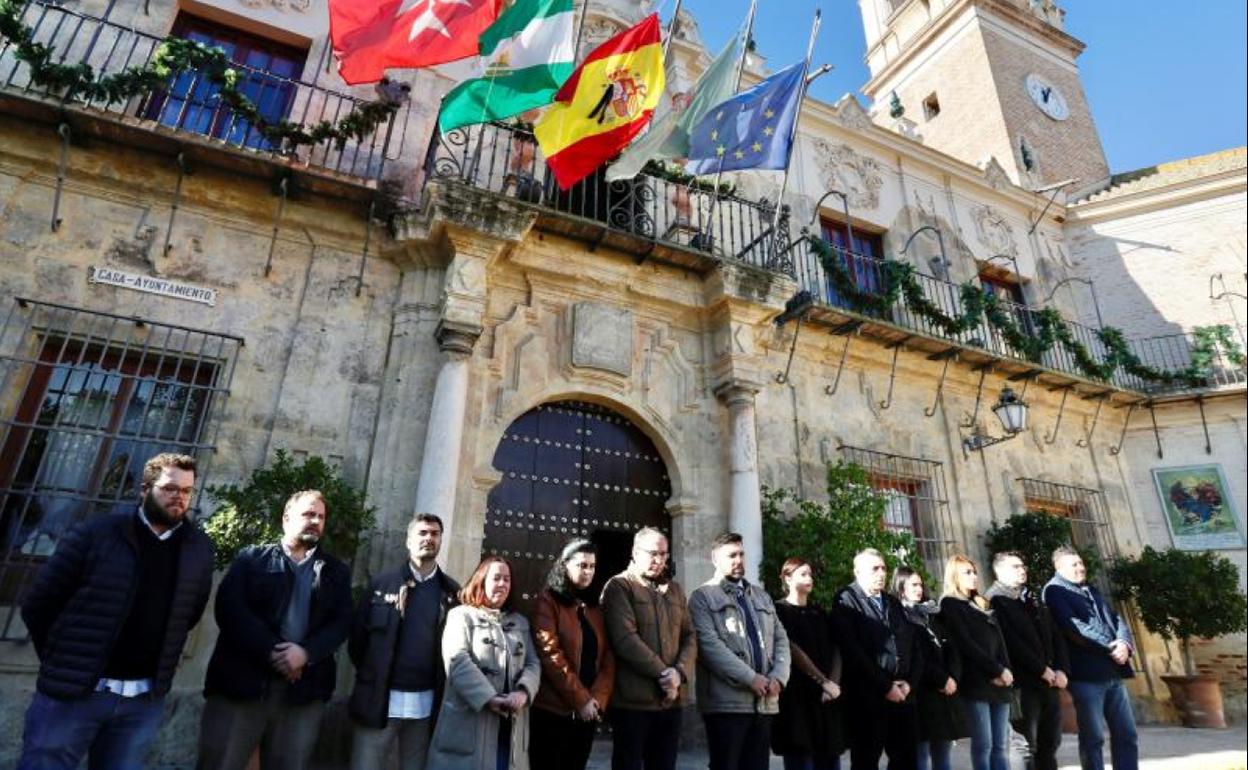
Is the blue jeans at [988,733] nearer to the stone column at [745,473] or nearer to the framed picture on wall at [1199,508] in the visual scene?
the stone column at [745,473]

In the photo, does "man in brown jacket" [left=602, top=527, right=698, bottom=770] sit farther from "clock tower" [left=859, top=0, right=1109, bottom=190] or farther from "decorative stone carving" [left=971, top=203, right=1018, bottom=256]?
"clock tower" [left=859, top=0, right=1109, bottom=190]

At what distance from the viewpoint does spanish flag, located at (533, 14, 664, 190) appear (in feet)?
22.0

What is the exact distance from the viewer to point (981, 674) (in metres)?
4.54

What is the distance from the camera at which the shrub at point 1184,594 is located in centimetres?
884

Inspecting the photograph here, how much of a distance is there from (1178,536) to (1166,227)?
6.12 m

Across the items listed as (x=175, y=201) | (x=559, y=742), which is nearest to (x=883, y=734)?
(x=559, y=742)

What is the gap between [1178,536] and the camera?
35.5 feet

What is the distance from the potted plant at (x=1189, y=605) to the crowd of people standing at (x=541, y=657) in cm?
561

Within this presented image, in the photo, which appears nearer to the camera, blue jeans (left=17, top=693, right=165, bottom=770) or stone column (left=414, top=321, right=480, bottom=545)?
blue jeans (left=17, top=693, right=165, bottom=770)

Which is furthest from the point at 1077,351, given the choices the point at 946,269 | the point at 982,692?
the point at 982,692

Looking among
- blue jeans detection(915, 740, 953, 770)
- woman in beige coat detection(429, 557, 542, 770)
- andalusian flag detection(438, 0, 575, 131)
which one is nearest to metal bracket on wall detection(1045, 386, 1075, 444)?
blue jeans detection(915, 740, 953, 770)

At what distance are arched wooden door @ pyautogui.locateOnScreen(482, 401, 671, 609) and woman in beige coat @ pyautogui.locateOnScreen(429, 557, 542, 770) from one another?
2686 millimetres

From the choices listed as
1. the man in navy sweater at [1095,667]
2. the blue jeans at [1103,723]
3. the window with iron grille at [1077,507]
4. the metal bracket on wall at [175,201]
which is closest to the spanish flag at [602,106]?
the metal bracket on wall at [175,201]

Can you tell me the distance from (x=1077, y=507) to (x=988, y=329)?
2.92 meters
